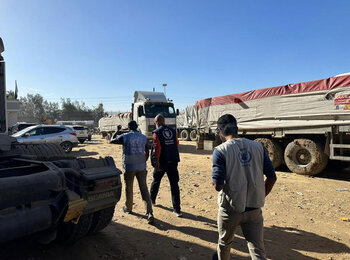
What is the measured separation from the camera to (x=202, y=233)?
152 inches

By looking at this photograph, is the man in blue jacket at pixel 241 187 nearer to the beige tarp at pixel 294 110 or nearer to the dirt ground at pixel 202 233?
the dirt ground at pixel 202 233

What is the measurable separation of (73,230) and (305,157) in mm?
7258

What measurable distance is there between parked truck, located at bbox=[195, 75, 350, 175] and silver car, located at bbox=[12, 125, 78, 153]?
28.7ft

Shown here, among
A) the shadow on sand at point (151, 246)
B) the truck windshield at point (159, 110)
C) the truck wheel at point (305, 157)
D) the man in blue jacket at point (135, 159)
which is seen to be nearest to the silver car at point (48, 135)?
the truck windshield at point (159, 110)

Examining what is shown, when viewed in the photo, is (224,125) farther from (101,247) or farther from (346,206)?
(346,206)

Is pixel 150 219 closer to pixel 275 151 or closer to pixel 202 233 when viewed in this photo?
pixel 202 233

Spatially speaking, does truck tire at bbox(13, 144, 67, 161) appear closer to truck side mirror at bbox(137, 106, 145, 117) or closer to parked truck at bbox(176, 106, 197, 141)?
truck side mirror at bbox(137, 106, 145, 117)

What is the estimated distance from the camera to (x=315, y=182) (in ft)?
23.4

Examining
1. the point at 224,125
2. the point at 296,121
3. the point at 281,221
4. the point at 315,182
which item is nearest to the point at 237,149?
the point at 224,125

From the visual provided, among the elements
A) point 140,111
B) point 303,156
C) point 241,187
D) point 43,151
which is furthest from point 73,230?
point 140,111

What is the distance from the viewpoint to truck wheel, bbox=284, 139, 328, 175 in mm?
7566

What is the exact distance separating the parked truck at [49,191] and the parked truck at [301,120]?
21.6ft

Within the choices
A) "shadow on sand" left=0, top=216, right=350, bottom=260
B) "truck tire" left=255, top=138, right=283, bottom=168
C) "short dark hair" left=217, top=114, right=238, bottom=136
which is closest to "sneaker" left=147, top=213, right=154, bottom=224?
"shadow on sand" left=0, top=216, right=350, bottom=260

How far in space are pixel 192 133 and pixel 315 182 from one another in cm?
1525
